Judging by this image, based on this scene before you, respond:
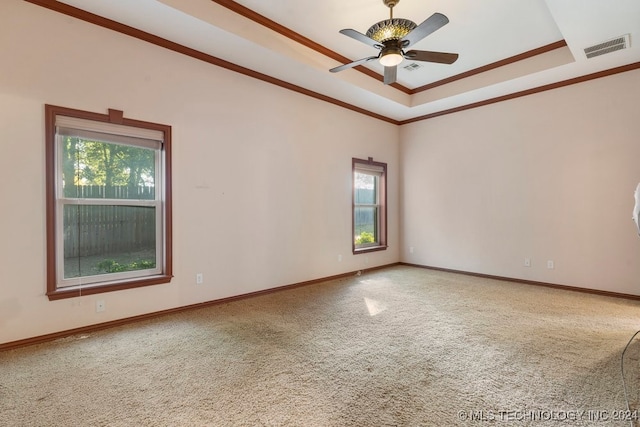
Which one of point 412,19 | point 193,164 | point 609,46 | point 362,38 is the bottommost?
point 193,164

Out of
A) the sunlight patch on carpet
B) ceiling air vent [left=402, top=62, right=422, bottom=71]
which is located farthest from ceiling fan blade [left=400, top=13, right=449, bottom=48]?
the sunlight patch on carpet

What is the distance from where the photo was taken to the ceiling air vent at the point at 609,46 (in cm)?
340

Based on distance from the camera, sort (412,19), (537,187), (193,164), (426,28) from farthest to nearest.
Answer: (537,187) < (193,164) < (412,19) < (426,28)

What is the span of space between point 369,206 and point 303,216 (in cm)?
177

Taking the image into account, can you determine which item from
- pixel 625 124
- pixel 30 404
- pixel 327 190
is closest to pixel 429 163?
pixel 327 190

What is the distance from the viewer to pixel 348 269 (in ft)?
18.0

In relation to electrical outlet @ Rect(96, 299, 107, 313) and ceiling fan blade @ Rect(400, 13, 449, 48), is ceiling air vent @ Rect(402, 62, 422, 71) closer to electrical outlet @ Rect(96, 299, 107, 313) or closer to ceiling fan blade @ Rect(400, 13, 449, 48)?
ceiling fan blade @ Rect(400, 13, 449, 48)

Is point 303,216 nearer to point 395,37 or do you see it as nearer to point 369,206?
point 369,206

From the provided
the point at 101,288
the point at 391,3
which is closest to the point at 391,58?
the point at 391,3

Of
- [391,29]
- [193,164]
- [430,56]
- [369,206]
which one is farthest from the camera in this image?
[369,206]

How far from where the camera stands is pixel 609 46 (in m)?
3.53

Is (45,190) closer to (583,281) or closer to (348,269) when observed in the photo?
(348,269)

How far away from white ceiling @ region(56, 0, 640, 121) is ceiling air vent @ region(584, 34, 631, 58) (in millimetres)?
64

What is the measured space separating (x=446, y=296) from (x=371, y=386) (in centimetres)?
253
